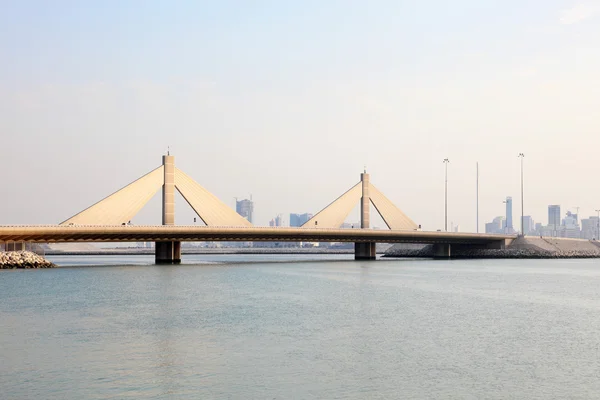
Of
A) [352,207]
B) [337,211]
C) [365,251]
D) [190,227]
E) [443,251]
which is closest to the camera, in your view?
[190,227]

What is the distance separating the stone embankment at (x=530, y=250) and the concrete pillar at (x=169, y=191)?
62620mm

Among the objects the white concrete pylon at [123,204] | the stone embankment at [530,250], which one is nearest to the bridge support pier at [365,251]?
the stone embankment at [530,250]

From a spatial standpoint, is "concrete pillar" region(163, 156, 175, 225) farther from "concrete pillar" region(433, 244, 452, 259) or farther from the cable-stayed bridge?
"concrete pillar" region(433, 244, 452, 259)

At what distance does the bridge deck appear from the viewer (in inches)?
3007

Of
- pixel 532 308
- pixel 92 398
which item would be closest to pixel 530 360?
pixel 92 398

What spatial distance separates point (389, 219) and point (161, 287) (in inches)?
2522

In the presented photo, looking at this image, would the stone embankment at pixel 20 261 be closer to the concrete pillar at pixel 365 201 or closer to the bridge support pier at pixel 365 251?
the concrete pillar at pixel 365 201

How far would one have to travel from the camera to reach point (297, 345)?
26.6 metres

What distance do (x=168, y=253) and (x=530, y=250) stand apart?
66.5 meters

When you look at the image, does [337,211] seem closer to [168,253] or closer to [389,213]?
[389,213]

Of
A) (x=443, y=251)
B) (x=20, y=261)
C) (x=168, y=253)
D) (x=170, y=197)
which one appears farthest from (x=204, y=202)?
(x=443, y=251)

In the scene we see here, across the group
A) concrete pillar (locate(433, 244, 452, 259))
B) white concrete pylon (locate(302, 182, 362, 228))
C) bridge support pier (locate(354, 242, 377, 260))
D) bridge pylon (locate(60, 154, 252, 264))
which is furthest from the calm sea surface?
concrete pillar (locate(433, 244, 452, 259))

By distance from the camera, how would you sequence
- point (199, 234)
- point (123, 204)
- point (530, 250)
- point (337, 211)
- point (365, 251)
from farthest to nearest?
point (530, 250) → point (365, 251) → point (337, 211) → point (199, 234) → point (123, 204)

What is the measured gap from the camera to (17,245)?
10831 centimetres
